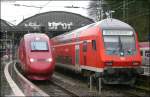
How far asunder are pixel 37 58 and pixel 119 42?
174 inches

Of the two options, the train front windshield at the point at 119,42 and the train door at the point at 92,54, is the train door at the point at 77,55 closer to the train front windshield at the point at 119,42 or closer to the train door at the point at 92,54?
the train door at the point at 92,54

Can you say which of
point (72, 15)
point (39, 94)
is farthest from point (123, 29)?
point (72, 15)

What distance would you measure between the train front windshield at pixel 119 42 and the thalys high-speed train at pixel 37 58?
11.5 feet

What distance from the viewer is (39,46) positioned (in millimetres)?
23219

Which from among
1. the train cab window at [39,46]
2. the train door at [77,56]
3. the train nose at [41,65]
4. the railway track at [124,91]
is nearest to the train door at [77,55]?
the train door at [77,56]

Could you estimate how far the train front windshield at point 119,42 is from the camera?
2022 centimetres

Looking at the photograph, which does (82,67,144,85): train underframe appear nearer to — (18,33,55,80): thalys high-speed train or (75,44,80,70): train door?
(18,33,55,80): thalys high-speed train

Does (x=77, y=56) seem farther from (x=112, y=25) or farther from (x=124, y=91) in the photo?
(x=124, y=91)

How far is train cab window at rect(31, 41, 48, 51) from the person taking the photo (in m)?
23.1

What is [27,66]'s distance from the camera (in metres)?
22.3

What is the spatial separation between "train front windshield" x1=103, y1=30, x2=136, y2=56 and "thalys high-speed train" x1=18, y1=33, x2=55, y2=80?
350cm

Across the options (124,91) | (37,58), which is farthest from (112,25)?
(37,58)

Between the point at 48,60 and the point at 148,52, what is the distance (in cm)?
1761

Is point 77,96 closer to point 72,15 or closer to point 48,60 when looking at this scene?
point 48,60
